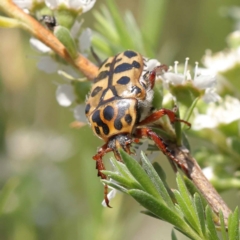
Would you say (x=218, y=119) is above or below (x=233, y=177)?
above

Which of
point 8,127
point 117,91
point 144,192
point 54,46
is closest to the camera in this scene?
point 144,192

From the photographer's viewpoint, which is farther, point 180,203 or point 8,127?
point 8,127

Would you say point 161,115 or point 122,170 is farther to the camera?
point 161,115

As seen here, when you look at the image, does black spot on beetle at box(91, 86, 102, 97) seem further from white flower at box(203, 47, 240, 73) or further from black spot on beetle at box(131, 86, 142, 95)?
white flower at box(203, 47, 240, 73)

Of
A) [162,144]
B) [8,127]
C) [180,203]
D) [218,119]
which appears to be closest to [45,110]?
[8,127]

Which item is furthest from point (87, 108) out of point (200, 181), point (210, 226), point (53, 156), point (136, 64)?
point (53, 156)

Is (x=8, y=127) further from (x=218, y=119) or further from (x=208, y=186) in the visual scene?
(x=208, y=186)

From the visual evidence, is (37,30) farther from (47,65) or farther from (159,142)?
(159,142)
